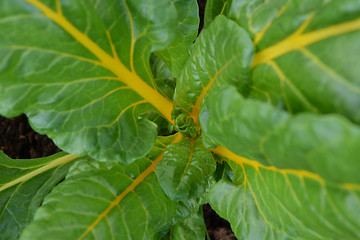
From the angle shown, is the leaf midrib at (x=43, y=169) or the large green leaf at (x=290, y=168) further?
the leaf midrib at (x=43, y=169)

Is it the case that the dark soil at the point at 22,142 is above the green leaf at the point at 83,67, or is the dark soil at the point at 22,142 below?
below

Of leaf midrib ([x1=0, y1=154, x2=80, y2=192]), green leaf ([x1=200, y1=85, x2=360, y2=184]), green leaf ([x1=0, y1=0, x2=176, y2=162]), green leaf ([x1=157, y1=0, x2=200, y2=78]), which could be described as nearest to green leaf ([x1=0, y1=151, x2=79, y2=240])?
leaf midrib ([x1=0, y1=154, x2=80, y2=192])

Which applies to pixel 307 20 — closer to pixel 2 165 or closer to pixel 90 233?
pixel 90 233

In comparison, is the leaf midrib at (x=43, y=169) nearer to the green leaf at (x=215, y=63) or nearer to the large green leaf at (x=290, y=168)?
the green leaf at (x=215, y=63)

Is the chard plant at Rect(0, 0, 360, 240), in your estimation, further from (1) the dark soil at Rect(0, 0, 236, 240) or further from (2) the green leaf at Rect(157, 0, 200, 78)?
(1) the dark soil at Rect(0, 0, 236, 240)

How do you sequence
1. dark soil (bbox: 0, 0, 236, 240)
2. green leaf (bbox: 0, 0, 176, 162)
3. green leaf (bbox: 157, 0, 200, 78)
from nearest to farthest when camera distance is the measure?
green leaf (bbox: 0, 0, 176, 162) → green leaf (bbox: 157, 0, 200, 78) → dark soil (bbox: 0, 0, 236, 240)

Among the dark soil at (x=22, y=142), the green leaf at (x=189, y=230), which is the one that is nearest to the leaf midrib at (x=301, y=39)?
the green leaf at (x=189, y=230)

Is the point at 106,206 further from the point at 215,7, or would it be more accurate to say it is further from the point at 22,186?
the point at 215,7
